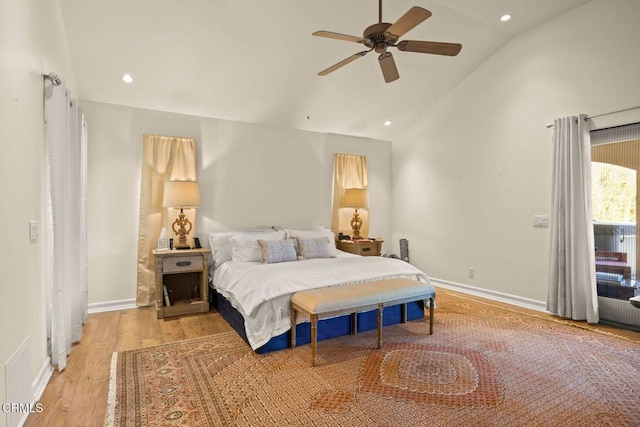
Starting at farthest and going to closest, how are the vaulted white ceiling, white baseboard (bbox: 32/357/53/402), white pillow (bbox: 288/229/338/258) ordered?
white pillow (bbox: 288/229/338/258)
the vaulted white ceiling
white baseboard (bbox: 32/357/53/402)

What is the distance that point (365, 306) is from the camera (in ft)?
9.71

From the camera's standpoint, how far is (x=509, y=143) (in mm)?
4504

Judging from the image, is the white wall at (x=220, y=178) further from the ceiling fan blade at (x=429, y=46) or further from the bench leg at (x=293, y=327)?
the ceiling fan blade at (x=429, y=46)

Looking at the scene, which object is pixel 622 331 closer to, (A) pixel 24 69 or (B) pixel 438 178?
(B) pixel 438 178

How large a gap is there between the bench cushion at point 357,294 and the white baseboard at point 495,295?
1752 mm

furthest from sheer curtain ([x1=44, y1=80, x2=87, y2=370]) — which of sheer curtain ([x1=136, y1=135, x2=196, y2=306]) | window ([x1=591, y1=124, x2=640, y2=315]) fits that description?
window ([x1=591, y1=124, x2=640, y2=315])

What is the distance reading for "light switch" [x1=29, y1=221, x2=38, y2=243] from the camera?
2092mm

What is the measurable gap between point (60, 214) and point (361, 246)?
150 inches

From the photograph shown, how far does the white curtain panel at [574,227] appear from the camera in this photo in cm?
368

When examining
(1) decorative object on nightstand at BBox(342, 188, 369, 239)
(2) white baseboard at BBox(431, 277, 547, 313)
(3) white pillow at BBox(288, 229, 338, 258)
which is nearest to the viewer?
(2) white baseboard at BBox(431, 277, 547, 313)

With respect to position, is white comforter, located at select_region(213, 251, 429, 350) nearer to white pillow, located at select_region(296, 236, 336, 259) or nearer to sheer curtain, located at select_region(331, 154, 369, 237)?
white pillow, located at select_region(296, 236, 336, 259)

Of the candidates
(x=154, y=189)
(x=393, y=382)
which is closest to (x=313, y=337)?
(x=393, y=382)

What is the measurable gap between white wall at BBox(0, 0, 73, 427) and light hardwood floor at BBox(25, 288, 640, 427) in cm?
18

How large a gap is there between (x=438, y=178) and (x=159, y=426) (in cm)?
483
